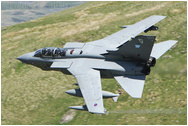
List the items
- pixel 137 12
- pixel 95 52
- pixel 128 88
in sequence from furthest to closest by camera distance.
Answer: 1. pixel 137 12
2. pixel 95 52
3. pixel 128 88

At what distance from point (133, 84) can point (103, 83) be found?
48.4 feet

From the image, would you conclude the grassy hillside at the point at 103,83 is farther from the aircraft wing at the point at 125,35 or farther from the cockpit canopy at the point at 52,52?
the cockpit canopy at the point at 52,52

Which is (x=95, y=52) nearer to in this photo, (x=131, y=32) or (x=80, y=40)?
(x=131, y=32)

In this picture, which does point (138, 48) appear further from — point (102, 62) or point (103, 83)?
point (103, 83)

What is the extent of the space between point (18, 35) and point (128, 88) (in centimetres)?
4997

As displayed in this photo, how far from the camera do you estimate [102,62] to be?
24.3m

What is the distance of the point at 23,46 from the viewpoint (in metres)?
54.1

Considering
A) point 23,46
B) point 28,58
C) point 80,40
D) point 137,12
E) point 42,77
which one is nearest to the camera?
point 28,58

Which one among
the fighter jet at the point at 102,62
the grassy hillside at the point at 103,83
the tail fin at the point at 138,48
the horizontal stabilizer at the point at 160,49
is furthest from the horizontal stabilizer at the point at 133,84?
the horizontal stabilizer at the point at 160,49

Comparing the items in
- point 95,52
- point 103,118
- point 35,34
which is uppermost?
point 95,52

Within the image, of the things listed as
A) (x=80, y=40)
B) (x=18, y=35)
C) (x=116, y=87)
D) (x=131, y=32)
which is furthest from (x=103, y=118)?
(x=18, y=35)

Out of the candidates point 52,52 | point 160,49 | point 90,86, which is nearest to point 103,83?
point 52,52

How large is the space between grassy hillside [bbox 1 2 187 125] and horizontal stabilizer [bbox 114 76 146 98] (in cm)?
334

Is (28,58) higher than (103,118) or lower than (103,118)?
higher
